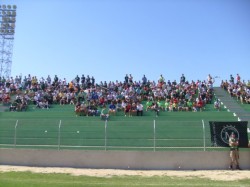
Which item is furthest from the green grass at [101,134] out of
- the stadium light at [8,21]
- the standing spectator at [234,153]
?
the stadium light at [8,21]

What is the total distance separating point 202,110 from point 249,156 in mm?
9767

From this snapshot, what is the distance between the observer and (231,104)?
2756 centimetres

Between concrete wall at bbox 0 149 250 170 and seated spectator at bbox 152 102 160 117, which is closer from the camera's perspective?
concrete wall at bbox 0 149 250 170

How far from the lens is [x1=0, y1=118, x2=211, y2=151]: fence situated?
58.1 feet

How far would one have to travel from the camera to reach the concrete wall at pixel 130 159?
16734 millimetres

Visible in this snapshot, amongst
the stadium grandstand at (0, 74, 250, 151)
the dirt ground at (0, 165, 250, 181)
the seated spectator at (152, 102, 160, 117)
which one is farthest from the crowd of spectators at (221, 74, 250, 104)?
the dirt ground at (0, 165, 250, 181)

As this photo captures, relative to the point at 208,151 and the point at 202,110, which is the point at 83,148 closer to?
the point at 208,151

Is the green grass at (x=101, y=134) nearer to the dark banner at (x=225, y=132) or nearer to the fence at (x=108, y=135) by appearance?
the fence at (x=108, y=135)

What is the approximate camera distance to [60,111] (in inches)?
1069

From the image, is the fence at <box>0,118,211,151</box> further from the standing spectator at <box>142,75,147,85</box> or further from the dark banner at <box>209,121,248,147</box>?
the standing spectator at <box>142,75,147,85</box>

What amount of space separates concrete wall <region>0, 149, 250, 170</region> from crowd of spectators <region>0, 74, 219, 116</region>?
826cm

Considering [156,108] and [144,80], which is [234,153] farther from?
[144,80]

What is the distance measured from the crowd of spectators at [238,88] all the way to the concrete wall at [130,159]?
12.2 meters

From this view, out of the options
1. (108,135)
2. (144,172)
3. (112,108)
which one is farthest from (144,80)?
(144,172)
